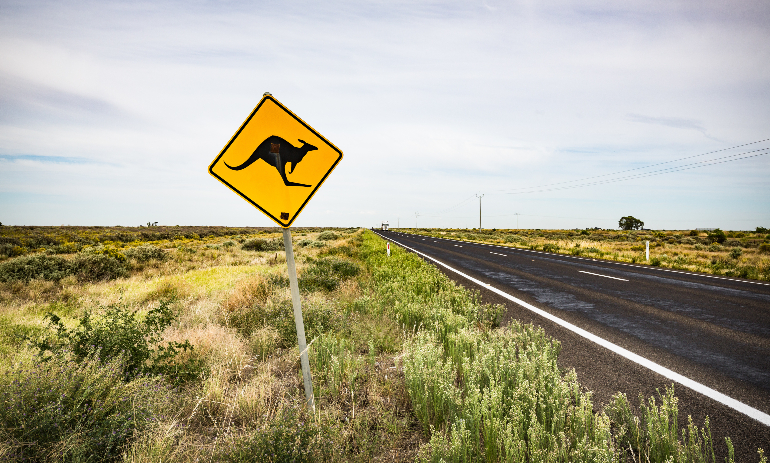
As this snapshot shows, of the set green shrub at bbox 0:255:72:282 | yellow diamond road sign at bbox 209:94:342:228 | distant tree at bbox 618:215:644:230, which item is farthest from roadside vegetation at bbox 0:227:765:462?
distant tree at bbox 618:215:644:230

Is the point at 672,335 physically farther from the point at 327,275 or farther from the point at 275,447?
the point at 327,275

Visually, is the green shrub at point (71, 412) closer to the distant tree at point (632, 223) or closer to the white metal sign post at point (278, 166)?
the white metal sign post at point (278, 166)

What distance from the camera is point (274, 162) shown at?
9.18ft

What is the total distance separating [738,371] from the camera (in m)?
3.80

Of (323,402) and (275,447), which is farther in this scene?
(323,402)

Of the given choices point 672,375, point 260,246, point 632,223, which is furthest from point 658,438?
point 632,223

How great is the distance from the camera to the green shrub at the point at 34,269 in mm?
11904

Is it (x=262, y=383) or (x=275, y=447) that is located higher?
(x=275, y=447)

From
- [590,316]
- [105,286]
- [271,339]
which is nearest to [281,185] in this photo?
[271,339]

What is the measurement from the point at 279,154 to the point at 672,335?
5996mm

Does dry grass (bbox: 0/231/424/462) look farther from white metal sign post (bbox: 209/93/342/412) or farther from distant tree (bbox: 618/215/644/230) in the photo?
distant tree (bbox: 618/215/644/230)

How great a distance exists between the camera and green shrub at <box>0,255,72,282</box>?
11.9 meters

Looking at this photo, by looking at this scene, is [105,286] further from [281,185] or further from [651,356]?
[651,356]

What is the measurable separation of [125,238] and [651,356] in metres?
51.0
